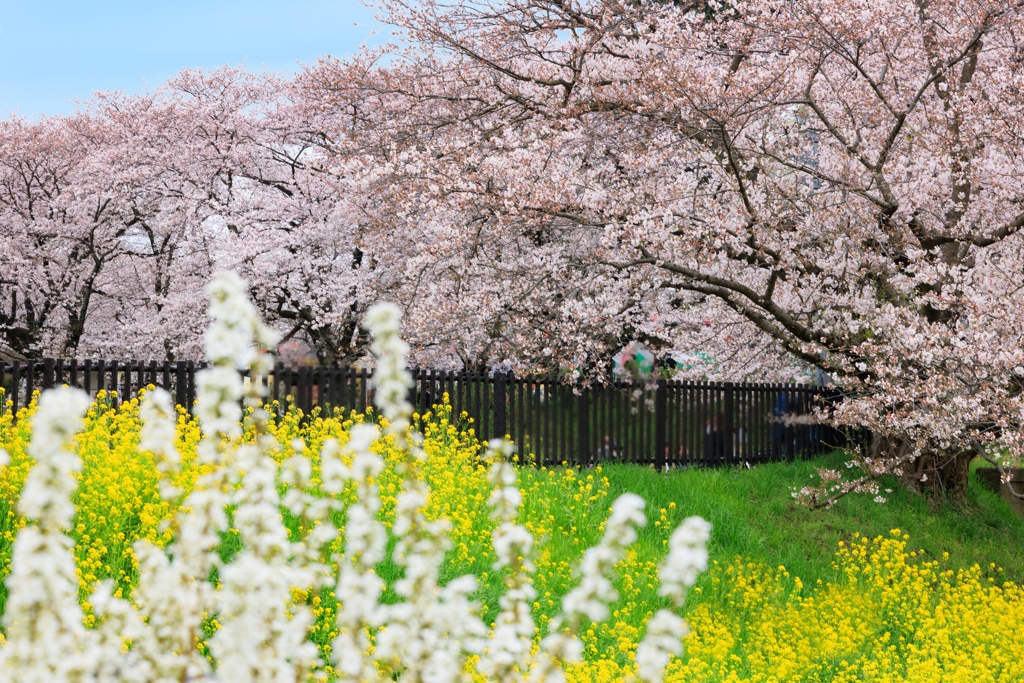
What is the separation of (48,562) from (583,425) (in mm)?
11622

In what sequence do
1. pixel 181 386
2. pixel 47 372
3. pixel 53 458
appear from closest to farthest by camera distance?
1. pixel 53 458
2. pixel 47 372
3. pixel 181 386

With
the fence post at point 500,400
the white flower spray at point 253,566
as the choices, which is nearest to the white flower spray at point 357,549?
the white flower spray at point 253,566

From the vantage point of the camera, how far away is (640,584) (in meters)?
8.24

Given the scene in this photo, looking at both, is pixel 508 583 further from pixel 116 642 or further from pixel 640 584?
pixel 640 584

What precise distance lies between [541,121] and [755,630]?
8853 millimetres

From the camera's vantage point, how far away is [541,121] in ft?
47.6

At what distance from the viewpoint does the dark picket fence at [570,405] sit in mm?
11680

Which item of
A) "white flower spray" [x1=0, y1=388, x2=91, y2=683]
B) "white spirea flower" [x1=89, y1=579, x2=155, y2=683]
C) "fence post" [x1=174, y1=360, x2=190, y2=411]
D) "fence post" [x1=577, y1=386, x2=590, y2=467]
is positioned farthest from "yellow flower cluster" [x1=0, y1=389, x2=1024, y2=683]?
"white flower spray" [x1=0, y1=388, x2=91, y2=683]

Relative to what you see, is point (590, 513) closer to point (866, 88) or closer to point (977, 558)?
point (977, 558)

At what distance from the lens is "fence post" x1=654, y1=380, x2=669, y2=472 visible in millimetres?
14414

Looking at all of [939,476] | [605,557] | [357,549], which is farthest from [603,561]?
[939,476]

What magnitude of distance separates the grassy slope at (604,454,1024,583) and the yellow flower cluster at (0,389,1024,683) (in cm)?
35

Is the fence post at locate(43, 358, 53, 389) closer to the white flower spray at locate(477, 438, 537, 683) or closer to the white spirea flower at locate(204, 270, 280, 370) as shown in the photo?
the white flower spray at locate(477, 438, 537, 683)

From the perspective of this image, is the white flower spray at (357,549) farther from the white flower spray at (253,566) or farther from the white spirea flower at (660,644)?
the white spirea flower at (660,644)
